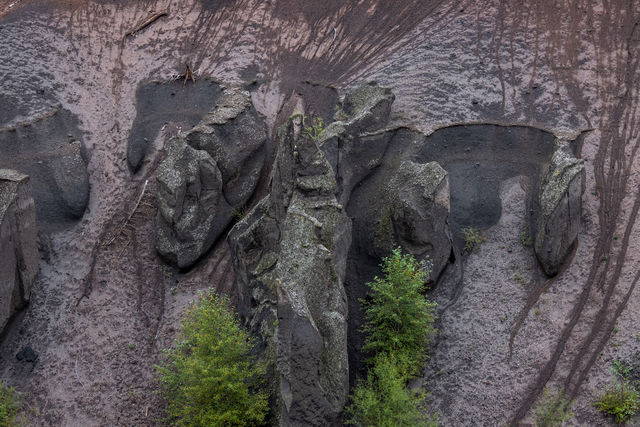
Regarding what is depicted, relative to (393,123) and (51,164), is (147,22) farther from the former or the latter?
(393,123)

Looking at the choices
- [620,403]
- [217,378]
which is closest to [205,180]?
[217,378]

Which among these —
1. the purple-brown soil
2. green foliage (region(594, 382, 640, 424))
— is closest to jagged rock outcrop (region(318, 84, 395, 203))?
the purple-brown soil

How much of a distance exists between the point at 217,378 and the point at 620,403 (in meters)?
8.35

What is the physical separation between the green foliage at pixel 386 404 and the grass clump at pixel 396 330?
0.07 ft

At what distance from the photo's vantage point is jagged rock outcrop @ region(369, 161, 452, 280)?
1728 centimetres

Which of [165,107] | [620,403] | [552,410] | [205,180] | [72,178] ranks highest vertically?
[165,107]

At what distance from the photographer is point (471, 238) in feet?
59.3

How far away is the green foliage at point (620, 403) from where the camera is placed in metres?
14.9

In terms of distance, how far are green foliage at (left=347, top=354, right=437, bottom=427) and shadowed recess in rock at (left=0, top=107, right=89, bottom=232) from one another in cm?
996

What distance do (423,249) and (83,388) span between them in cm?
877

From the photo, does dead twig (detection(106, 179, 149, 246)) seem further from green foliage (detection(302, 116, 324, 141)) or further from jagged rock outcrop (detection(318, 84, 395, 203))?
jagged rock outcrop (detection(318, 84, 395, 203))

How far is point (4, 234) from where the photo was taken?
17.3 meters

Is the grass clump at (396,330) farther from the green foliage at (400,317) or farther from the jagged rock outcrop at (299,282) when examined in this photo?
the jagged rock outcrop at (299,282)

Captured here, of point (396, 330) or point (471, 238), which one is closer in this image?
point (396, 330)
